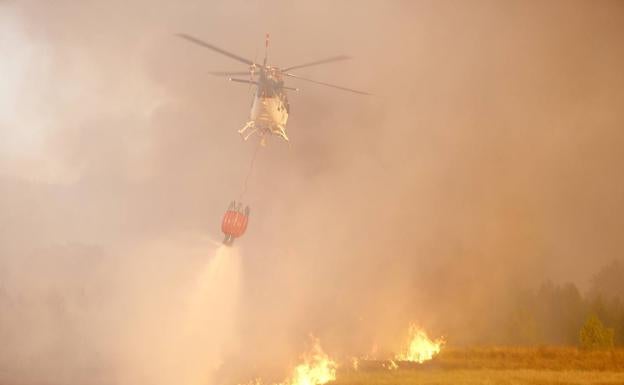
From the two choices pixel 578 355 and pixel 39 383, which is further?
pixel 39 383

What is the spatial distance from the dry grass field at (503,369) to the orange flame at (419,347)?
106 centimetres

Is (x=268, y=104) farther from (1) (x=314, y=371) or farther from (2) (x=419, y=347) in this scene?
(2) (x=419, y=347)

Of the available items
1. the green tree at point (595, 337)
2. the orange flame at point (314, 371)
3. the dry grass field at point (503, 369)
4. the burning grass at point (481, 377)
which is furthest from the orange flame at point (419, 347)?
the green tree at point (595, 337)

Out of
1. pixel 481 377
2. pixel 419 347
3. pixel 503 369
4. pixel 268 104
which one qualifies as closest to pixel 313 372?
pixel 419 347

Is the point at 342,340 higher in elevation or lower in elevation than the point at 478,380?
higher

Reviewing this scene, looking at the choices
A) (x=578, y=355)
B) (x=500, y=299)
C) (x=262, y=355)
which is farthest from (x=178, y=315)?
(x=578, y=355)

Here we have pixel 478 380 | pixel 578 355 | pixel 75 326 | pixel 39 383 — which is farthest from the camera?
pixel 75 326

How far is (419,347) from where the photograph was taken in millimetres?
32062

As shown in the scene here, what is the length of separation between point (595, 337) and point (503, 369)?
23.9ft

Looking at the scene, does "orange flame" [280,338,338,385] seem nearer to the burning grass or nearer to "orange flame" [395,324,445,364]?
the burning grass

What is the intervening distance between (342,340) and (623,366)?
1588 cm

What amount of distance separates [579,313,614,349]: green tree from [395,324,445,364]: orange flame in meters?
7.87

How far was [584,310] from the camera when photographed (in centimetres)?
3434

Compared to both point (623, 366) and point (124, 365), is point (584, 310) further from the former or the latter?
point (124, 365)
